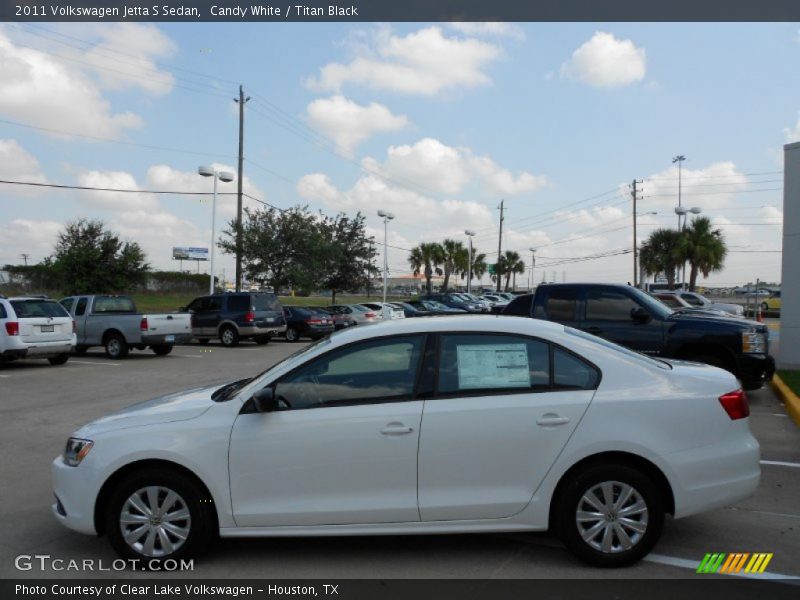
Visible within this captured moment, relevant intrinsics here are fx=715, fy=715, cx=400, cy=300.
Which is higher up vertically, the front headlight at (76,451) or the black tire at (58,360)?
the front headlight at (76,451)

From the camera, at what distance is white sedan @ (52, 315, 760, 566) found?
459 centimetres

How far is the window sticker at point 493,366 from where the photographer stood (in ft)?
15.7

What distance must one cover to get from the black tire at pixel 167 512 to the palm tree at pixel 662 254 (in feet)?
166

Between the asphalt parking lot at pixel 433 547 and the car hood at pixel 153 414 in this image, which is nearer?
the asphalt parking lot at pixel 433 547

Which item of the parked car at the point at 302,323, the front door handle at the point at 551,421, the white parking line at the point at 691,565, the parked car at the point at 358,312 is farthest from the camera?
the parked car at the point at 358,312

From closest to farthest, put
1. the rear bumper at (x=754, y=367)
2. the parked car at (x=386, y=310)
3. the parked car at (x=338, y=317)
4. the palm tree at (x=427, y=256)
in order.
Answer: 1. the rear bumper at (x=754, y=367)
2. the parked car at (x=338, y=317)
3. the parked car at (x=386, y=310)
4. the palm tree at (x=427, y=256)

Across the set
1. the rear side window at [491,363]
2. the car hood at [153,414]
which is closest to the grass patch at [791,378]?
the rear side window at [491,363]

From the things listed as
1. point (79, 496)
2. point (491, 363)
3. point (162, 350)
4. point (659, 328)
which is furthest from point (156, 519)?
point (162, 350)

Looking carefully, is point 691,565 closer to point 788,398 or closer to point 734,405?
point 734,405

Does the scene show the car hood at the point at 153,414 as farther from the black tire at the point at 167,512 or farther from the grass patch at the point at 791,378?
the grass patch at the point at 791,378

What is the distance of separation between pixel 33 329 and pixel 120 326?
124 inches

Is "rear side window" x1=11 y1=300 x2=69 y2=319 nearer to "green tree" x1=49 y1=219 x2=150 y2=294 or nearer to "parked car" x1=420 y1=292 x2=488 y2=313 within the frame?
"green tree" x1=49 y1=219 x2=150 y2=294

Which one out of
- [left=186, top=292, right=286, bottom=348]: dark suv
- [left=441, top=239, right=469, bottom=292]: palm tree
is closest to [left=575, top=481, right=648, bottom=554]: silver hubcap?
[left=186, top=292, right=286, bottom=348]: dark suv

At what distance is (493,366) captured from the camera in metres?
4.82
